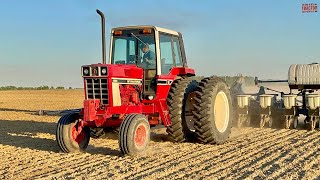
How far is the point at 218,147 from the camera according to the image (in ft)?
29.5

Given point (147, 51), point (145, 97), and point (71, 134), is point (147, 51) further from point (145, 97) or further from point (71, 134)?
point (71, 134)

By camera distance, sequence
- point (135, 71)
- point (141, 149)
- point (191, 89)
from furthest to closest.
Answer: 1. point (191, 89)
2. point (135, 71)
3. point (141, 149)

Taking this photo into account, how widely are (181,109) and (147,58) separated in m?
1.27

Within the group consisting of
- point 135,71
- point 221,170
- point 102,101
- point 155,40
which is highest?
point 155,40

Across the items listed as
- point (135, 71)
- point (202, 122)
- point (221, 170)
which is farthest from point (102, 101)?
point (221, 170)

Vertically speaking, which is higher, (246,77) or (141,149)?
(246,77)

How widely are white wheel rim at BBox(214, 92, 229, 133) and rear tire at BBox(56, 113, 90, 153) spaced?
2.97m

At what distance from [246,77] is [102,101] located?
9.03 metres

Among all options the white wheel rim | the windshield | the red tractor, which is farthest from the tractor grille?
the white wheel rim

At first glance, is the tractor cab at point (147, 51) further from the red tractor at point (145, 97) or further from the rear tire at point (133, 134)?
the rear tire at point (133, 134)

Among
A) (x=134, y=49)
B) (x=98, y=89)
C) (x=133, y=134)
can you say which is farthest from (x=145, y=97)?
(x=133, y=134)

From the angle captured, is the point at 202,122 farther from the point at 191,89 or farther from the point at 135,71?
the point at 135,71

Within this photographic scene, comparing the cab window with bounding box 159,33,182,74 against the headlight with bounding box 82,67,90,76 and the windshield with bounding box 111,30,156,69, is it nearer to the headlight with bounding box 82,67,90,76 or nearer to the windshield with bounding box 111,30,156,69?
the windshield with bounding box 111,30,156,69

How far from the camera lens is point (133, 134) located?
7664mm
